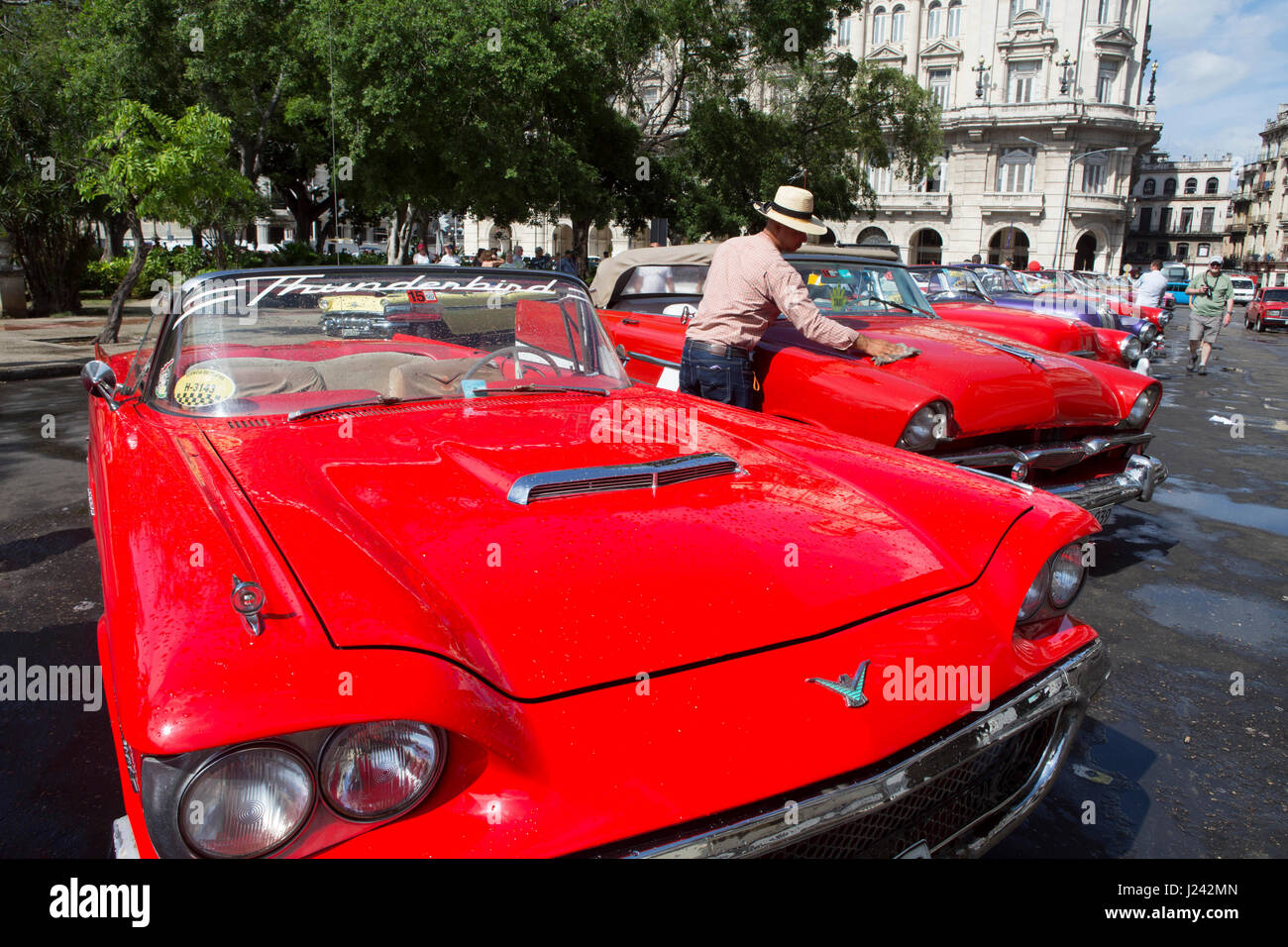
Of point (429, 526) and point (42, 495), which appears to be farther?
point (42, 495)

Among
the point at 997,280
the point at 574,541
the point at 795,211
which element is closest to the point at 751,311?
the point at 795,211

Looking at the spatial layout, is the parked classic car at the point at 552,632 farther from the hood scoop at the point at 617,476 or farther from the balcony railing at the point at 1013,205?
the balcony railing at the point at 1013,205

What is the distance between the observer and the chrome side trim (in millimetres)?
4383

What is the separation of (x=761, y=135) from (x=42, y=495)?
19064 millimetres

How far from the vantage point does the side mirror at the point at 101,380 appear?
3.12m

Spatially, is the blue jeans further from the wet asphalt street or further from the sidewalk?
the sidewalk

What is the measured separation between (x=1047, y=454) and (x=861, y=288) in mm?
2090

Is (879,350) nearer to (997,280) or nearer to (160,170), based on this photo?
(997,280)

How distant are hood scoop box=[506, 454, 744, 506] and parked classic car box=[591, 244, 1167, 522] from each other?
1.65m

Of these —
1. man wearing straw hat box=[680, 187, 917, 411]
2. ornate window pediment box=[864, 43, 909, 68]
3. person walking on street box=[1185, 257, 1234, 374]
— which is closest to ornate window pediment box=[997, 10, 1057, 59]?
ornate window pediment box=[864, 43, 909, 68]

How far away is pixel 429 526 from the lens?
1851 mm

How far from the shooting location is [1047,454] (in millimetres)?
4559
